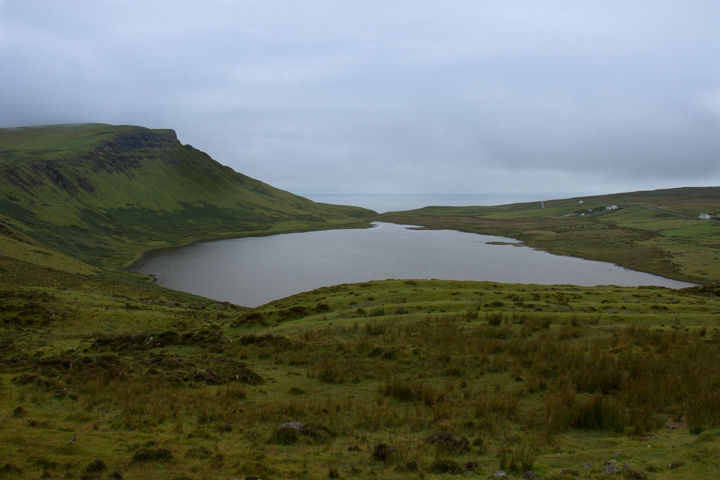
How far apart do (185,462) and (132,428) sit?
278 cm

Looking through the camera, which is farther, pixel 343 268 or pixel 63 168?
pixel 63 168

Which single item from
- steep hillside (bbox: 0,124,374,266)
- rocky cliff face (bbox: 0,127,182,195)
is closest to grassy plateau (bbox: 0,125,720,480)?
steep hillside (bbox: 0,124,374,266)

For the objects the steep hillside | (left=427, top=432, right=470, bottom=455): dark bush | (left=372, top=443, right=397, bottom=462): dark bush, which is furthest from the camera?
the steep hillside

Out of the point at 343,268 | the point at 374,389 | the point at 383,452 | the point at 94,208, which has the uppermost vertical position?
the point at 94,208

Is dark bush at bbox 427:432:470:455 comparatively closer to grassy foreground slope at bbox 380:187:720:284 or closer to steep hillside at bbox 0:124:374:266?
steep hillside at bbox 0:124:374:266

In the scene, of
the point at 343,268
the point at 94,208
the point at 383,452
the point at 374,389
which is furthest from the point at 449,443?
the point at 94,208

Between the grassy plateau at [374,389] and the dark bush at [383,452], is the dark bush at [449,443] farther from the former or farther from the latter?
the dark bush at [383,452]

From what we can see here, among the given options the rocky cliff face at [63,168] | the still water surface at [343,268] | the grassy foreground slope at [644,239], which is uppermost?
the rocky cliff face at [63,168]

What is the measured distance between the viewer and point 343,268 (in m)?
80.3

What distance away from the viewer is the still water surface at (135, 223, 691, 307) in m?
67.4

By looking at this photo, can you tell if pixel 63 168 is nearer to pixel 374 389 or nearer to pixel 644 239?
pixel 374 389

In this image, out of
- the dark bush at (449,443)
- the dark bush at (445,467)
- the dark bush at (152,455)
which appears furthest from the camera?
the dark bush at (449,443)

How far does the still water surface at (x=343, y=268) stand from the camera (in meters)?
67.4

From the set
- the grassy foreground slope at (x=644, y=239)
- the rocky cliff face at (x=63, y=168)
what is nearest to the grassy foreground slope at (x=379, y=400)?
the grassy foreground slope at (x=644, y=239)
